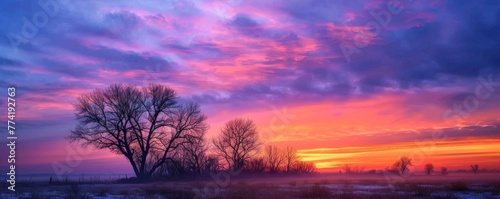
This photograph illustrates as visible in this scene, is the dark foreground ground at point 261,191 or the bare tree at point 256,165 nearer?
the dark foreground ground at point 261,191

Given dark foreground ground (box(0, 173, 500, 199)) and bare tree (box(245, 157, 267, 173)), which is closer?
dark foreground ground (box(0, 173, 500, 199))

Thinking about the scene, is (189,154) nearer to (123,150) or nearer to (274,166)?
(123,150)

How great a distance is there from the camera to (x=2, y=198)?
89.8ft

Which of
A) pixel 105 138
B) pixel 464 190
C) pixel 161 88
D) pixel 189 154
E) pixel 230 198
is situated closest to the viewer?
pixel 230 198

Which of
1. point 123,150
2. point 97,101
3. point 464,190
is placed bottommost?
point 464,190

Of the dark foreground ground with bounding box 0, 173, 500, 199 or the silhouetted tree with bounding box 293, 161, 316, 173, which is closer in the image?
the dark foreground ground with bounding box 0, 173, 500, 199

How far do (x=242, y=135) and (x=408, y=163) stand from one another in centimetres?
4217

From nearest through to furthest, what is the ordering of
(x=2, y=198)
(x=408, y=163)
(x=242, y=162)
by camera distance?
(x=2, y=198) < (x=242, y=162) < (x=408, y=163)

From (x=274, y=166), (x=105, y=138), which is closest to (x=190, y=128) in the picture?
(x=105, y=138)

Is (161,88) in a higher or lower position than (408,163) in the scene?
higher

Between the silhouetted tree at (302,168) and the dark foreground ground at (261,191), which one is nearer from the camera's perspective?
the dark foreground ground at (261,191)

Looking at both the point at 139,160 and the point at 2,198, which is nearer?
the point at 2,198

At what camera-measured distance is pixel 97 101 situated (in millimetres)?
78250

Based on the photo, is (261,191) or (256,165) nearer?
(261,191)
